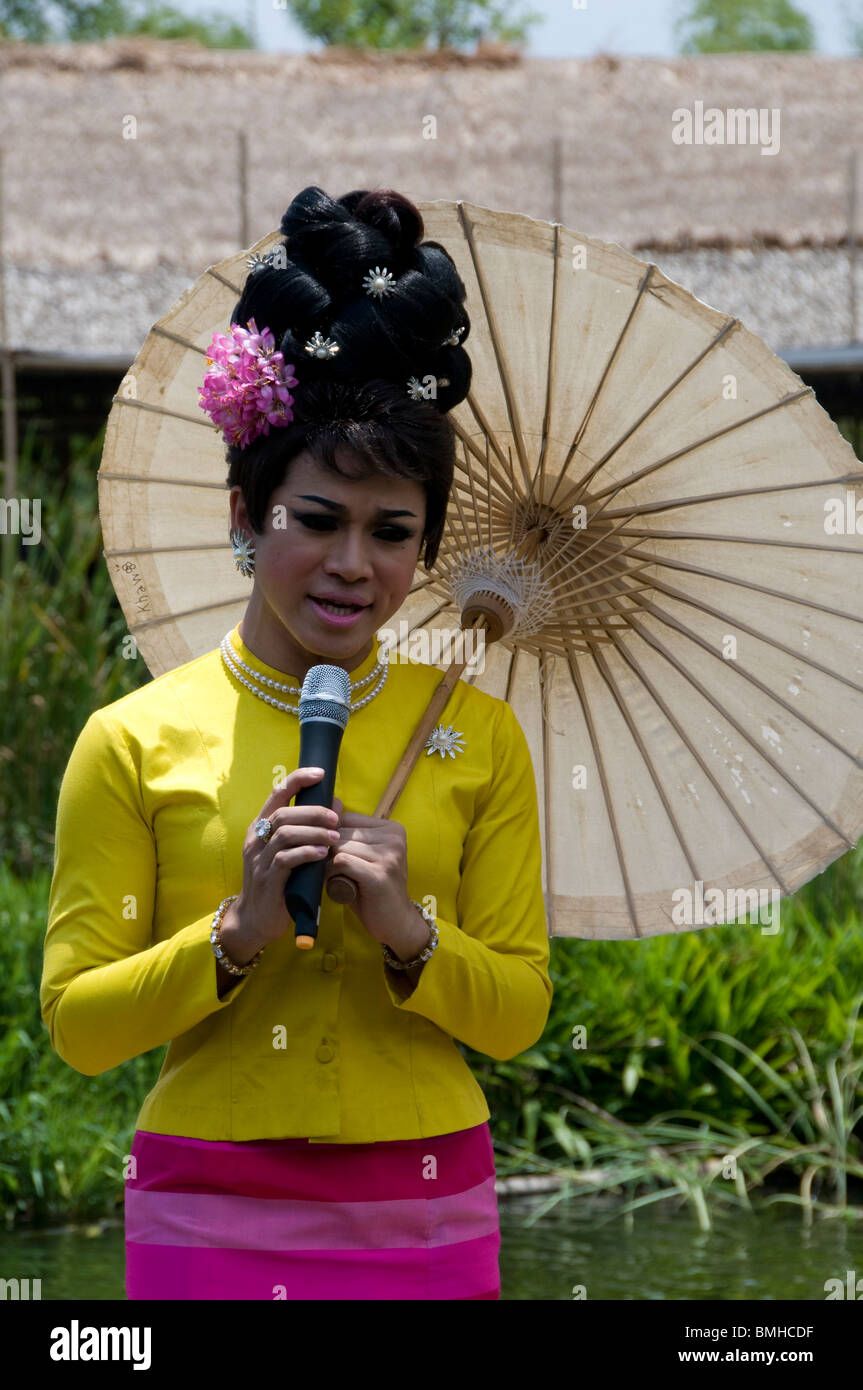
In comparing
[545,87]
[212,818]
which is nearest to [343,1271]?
[212,818]

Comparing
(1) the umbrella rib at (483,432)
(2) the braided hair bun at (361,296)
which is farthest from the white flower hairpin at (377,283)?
(1) the umbrella rib at (483,432)

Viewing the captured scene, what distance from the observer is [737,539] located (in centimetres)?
242

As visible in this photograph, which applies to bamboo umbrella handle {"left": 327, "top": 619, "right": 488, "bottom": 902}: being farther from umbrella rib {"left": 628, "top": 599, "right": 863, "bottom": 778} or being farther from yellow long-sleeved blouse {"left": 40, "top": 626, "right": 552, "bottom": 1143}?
umbrella rib {"left": 628, "top": 599, "right": 863, "bottom": 778}

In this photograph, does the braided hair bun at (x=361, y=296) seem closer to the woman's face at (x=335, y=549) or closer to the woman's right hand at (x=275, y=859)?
the woman's face at (x=335, y=549)

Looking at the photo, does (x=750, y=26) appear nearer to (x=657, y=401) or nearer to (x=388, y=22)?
(x=388, y=22)

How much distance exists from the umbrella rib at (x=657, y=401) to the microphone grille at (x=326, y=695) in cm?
63

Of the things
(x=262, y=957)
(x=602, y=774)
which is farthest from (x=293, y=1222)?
(x=602, y=774)

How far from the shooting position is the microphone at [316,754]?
1752 millimetres

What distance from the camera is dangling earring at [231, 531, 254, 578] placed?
2.09m

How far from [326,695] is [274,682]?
0.70 ft

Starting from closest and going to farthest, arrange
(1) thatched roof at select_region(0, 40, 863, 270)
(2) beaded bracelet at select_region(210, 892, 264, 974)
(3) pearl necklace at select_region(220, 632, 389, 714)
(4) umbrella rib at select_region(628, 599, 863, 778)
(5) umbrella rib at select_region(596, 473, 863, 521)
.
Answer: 1. (2) beaded bracelet at select_region(210, 892, 264, 974)
2. (3) pearl necklace at select_region(220, 632, 389, 714)
3. (5) umbrella rib at select_region(596, 473, 863, 521)
4. (4) umbrella rib at select_region(628, 599, 863, 778)
5. (1) thatched roof at select_region(0, 40, 863, 270)

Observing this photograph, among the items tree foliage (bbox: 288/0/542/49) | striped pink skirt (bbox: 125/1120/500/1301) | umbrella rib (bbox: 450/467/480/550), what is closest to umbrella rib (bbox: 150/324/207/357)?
umbrella rib (bbox: 450/467/480/550)

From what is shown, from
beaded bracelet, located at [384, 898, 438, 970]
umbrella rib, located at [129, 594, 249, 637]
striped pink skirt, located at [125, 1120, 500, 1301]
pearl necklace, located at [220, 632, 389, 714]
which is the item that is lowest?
striped pink skirt, located at [125, 1120, 500, 1301]

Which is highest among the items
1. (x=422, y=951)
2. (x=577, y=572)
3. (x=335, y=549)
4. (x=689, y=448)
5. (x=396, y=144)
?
(x=396, y=144)
